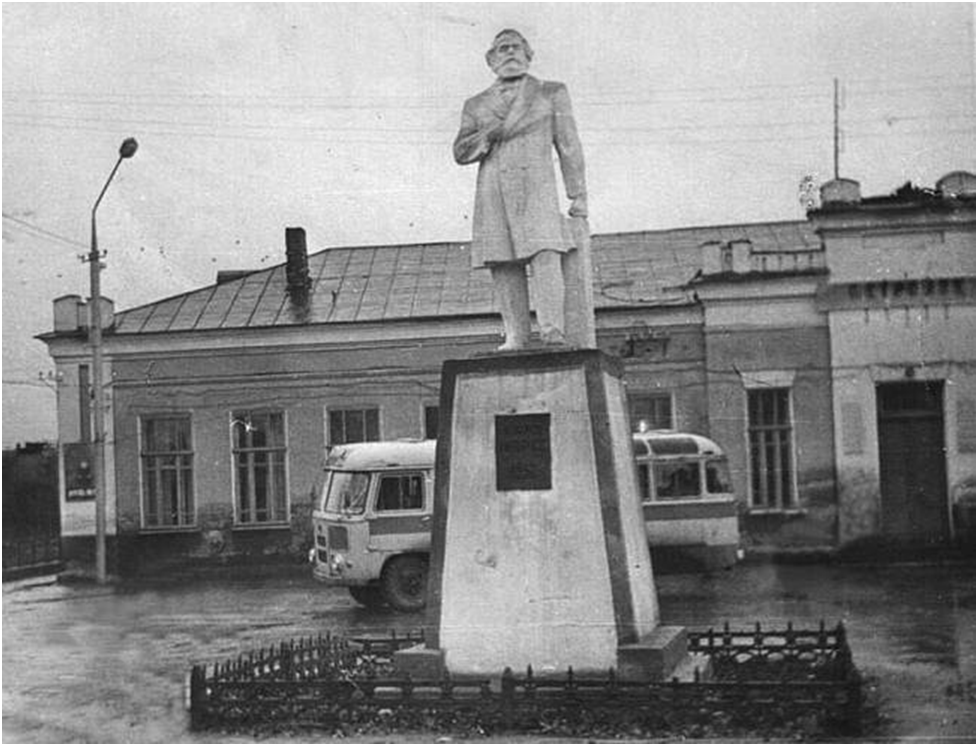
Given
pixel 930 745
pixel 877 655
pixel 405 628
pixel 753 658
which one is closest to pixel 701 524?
pixel 405 628

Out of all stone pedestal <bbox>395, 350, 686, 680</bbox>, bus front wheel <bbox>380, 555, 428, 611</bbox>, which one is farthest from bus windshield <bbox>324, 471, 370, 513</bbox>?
stone pedestal <bbox>395, 350, 686, 680</bbox>

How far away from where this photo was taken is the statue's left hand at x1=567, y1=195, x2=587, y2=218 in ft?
26.8

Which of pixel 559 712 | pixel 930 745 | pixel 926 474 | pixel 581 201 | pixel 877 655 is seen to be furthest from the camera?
A: pixel 926 474

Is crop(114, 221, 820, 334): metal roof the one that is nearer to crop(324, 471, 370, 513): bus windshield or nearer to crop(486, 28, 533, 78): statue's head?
crop(324, 471, 370, 513): bus windshield

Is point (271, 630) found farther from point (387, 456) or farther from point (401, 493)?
point (387, 456)

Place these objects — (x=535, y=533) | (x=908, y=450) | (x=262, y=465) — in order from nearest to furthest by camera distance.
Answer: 1. (x=535, y=533)
2. (x=908, y=450)
3. (x=262, y=465)

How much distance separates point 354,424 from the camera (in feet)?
62.3

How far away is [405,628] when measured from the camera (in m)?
12.5

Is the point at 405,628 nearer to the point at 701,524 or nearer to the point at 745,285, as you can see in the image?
the point at 701,524

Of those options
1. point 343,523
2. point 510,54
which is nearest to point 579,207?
point 510,54

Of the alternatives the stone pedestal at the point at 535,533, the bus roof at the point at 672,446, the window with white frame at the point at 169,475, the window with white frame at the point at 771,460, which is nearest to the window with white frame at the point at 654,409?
the window with white frame at the point at 771,460

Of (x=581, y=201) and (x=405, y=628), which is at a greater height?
(x=581, y=201)

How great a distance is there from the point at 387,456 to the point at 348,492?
23.9 inches

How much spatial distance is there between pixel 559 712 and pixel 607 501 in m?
1.29
